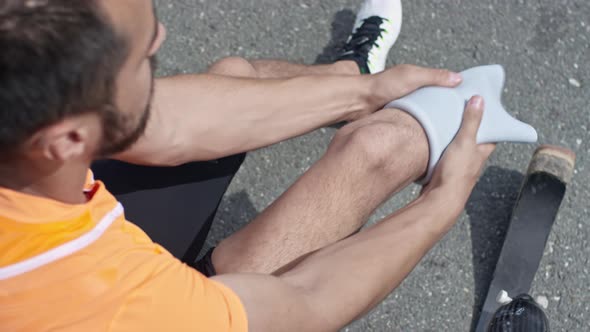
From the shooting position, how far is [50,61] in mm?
946

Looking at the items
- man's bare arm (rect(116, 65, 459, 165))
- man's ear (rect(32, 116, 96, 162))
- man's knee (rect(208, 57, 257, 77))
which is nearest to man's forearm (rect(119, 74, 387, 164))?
man's bare arm (rect(116, 65, 459, 165))

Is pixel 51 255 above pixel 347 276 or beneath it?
above

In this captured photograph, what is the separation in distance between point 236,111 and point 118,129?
785mm

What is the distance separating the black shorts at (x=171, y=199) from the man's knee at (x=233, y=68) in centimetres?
34

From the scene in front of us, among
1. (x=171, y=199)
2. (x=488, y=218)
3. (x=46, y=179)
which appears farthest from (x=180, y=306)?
(x=488, y=218)

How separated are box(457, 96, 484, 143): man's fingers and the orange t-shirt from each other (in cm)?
85

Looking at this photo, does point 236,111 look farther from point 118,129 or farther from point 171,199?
point 118,129

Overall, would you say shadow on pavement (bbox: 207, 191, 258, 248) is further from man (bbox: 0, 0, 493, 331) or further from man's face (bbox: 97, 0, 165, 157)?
man's face (bbox: 97, 0, 165, 157)

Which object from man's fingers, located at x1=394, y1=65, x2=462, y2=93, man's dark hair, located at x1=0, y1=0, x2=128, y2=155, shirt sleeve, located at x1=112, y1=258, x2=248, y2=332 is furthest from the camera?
man's fingers, located at x1=394, y1=65, x2=462, y2=93

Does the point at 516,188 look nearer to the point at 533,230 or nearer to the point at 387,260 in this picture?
the point at 533,230

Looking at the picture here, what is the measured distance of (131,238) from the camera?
1303 mm

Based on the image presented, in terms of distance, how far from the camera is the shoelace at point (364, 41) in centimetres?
236

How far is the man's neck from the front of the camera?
1089mm

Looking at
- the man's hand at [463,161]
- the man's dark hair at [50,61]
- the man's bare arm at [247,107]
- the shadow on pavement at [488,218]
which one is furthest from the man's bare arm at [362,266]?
the man's dark hair at [50,61]
